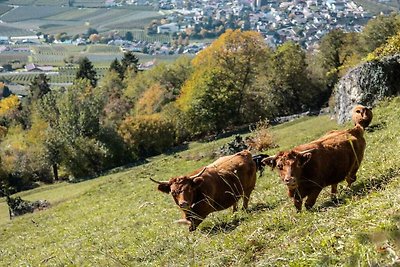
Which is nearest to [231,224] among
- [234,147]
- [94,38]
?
[234,147]

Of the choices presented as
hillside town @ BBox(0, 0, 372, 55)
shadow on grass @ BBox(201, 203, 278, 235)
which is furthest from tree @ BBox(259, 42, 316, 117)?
hillside town @ BBox(0, 0, 372, 55)

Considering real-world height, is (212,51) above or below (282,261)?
below

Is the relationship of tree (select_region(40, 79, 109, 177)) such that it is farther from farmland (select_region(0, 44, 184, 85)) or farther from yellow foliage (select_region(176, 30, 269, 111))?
farmland (select_region(0, 44, 184, 85))

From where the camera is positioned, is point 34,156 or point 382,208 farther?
point 34,156

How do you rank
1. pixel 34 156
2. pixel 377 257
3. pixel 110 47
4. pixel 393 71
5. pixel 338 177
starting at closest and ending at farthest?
pixel 377 257 < pixel 338 177 < pixel 393 71 < pixel 34 156 < pixel 110 47

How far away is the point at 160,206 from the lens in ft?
64.9

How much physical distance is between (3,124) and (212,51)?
43451 millimetres

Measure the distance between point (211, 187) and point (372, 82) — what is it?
1903 centimetres

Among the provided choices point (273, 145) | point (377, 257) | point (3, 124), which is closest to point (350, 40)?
point (273, 145)

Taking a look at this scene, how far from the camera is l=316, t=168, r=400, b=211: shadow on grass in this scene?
948 centimetres

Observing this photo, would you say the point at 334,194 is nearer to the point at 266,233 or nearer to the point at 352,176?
the point at 352,176

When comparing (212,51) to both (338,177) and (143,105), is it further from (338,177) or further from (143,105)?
(338,177)

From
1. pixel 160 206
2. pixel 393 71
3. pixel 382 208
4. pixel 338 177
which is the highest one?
pixel 382 208

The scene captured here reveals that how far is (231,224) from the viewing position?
1125 centimetres
